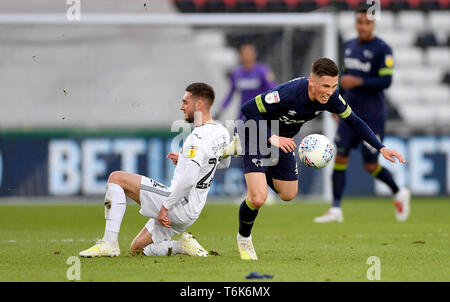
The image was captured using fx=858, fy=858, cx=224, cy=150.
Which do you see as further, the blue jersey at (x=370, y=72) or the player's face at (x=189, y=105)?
the blue jersey at (x=370, y=72)

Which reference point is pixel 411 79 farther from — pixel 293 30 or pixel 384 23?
pixel 293 30

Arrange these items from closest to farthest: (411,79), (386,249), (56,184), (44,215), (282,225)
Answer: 1. (386,249)
2. (282,225)
3. (44,215)
4. (56,184)
5. (411,79)

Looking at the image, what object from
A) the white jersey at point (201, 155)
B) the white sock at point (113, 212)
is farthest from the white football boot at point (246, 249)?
the white sock at point (113, 212)

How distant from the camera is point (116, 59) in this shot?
14922 millimetres

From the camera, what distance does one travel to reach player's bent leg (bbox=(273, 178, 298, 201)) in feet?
24.3

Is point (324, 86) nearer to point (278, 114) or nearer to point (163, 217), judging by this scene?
point (278, 114)

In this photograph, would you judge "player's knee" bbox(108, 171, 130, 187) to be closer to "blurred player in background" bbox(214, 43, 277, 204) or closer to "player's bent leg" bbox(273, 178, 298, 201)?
"player's bent leg" bbox(273, 178, 298, 201)

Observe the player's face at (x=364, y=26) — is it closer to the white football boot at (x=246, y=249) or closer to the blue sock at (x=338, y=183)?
the blue sock at (x=338, y=183)

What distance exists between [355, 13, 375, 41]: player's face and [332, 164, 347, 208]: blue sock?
1.65 metres

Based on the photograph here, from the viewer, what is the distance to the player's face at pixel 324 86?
268 inches

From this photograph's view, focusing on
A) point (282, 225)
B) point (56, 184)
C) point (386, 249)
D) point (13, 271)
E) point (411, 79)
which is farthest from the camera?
point (411, 79)

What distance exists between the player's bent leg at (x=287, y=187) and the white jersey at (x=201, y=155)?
0.71 m

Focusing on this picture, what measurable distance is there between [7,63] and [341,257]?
9.24 m

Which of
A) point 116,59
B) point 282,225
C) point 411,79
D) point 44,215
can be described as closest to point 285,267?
point 282,225
